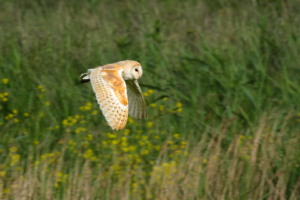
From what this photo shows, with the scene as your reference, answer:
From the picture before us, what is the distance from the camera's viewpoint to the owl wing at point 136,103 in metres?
2.94

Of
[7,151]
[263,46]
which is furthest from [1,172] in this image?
[263,46]

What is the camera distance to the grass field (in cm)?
328

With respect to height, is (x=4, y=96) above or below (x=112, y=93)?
above

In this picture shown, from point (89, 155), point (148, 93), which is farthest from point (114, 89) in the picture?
point (148, 93)

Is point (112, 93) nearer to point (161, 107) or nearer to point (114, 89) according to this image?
point (114, 89)

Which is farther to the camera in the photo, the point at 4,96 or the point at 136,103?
the point at 4,96

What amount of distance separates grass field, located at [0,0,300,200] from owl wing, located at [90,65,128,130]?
0.85m

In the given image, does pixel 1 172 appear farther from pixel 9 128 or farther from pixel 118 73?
pixel 118 73

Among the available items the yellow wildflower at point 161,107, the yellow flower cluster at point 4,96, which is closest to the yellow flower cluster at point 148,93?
the yellow wildflower at point 161,107

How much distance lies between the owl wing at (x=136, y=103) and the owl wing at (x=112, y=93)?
39 centimetres

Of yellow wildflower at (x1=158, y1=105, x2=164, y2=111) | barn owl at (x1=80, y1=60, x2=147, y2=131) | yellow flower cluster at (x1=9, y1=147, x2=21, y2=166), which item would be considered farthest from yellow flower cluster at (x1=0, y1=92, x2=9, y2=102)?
barn owl at (x1=80, y1=60, x2=147, y2=131)

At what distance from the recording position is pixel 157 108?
4.17 meters

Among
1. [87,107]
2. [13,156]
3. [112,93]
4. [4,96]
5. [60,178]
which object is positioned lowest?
[60,178]

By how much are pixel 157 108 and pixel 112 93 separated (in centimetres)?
170
